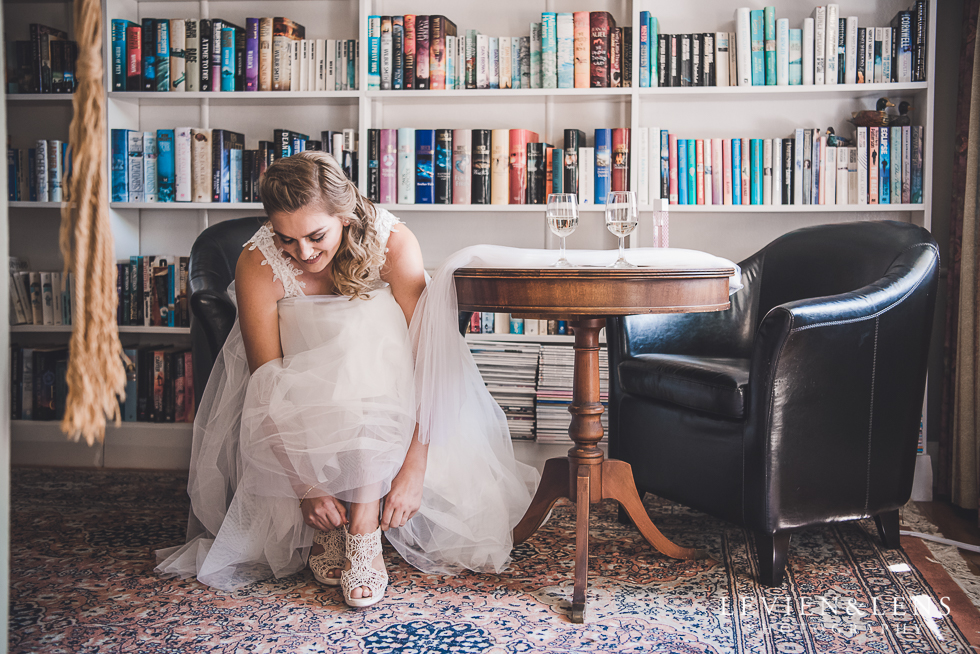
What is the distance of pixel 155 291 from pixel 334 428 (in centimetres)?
161

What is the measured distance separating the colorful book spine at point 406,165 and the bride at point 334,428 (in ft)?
2.96

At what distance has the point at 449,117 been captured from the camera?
2957 mm

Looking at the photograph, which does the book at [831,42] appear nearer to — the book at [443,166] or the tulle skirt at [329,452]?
the book at [443,166]

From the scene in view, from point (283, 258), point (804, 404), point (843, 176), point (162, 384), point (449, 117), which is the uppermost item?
point (449, 117)

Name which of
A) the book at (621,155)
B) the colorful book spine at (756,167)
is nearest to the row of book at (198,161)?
the book at (621,155)

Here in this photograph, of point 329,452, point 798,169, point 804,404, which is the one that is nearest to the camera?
point 329,452

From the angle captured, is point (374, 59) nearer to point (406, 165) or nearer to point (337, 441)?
point (406, 165)

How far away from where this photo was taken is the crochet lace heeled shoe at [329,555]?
174cm

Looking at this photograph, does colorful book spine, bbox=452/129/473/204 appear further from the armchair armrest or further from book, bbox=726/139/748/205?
the armchair armrest

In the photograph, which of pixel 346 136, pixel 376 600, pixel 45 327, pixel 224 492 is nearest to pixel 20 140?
pixel 45 327

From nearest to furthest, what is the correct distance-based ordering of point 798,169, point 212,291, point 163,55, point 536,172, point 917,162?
point 212,291
point 917,162
point 798,169
point 536,172
point 163,55

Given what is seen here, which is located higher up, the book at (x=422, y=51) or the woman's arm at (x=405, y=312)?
the book at (x=422, y=51)

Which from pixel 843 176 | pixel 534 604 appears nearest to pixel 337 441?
pixel 534 604

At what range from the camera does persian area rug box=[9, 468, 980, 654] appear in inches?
57.4
